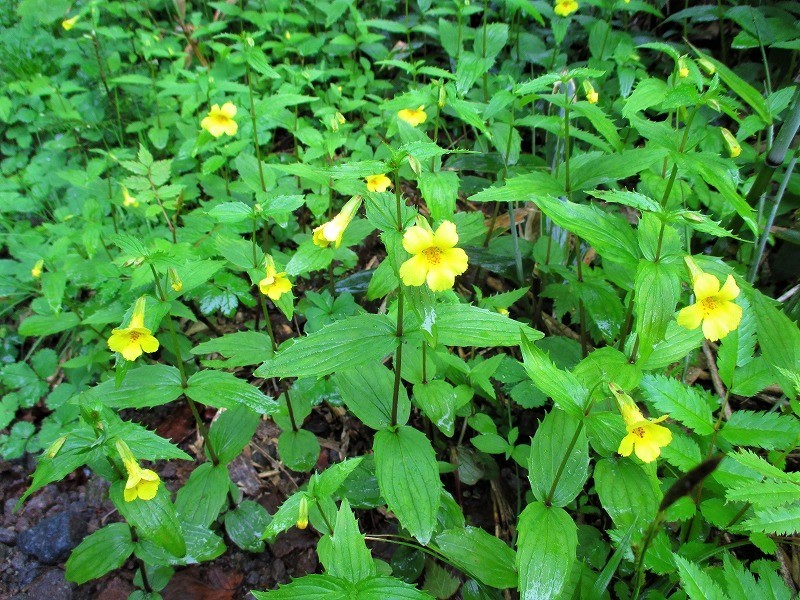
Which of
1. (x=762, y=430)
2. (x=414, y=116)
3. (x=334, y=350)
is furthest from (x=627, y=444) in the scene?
(x=414, y=116)

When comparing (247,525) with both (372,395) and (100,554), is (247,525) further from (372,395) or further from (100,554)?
(372,395)

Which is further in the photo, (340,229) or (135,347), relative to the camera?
(135,347)

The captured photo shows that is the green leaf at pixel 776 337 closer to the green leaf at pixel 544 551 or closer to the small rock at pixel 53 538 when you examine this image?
the green leaf at pixel 544 551

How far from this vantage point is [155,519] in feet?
5.61

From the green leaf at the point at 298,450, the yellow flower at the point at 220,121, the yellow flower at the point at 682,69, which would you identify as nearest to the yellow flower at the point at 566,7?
the yellow flower at the point at 682,69

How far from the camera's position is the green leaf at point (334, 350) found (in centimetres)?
160

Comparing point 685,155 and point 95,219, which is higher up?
point 685,155

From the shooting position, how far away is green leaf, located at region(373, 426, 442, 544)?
5.56 feet

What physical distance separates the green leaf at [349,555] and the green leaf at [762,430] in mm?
1275

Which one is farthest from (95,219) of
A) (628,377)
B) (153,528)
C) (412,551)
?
(628,377)

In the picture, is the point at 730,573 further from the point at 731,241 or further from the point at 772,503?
the point at 731,241

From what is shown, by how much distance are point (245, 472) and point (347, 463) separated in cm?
119

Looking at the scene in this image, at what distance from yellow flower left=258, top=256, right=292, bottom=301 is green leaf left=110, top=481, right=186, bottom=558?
0.80 metres

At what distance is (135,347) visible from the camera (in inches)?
72.4
